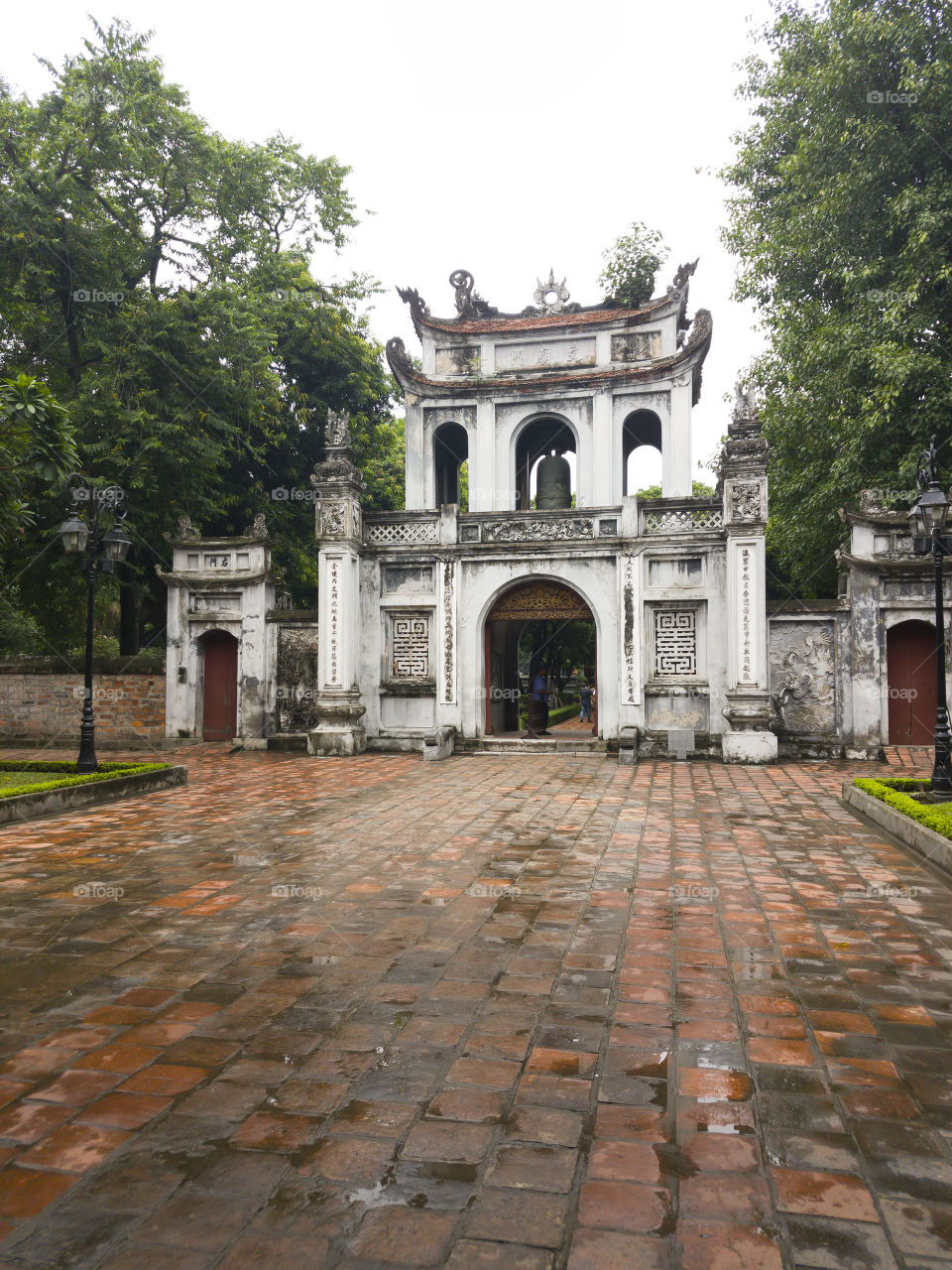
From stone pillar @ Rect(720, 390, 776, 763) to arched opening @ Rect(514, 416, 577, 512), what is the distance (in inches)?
181

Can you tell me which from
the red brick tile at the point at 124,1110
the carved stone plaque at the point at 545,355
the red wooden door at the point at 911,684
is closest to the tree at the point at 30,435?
the red brick tile at the point at 124,1110

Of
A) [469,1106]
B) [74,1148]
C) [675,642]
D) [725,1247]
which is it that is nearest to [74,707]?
[675,642]

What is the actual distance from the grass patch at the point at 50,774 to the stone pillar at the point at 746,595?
32.1 feet

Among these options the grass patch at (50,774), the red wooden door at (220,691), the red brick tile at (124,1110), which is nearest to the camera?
the red brick tile at (124,1110)

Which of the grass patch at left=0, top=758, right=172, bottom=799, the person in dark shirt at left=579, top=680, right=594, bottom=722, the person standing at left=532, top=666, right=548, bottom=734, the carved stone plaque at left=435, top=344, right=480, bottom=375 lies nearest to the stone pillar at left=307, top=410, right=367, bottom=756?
the carved stone plaque at left=435, top=344, right=480, bottom=375

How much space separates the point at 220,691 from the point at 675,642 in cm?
974

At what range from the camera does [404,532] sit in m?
17.2

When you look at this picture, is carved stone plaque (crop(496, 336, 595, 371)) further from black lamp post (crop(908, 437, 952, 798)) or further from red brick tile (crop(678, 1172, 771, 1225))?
red brick tile (crop(678, 1172, 771, 1225))

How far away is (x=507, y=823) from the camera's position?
875cm

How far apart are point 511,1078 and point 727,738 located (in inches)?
480

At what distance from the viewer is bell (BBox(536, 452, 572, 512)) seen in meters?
18.9

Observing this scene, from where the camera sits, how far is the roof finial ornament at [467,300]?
65.3 feet

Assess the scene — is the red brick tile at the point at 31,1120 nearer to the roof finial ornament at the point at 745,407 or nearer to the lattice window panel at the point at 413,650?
the lattice window panel at the point at 413,650

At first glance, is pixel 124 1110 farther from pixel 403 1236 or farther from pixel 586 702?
pixel 586 702
